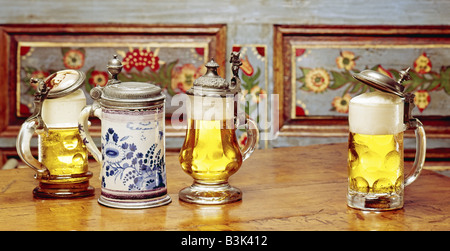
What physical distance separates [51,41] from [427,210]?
5.95 ft

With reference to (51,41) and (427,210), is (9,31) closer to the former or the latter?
(51,41)

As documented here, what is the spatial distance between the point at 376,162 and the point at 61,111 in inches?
22.1

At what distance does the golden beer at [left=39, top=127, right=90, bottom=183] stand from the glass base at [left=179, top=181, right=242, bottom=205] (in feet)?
0.67

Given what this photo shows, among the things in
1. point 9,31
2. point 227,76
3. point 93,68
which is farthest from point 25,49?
point 227,76

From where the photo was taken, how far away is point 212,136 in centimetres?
120

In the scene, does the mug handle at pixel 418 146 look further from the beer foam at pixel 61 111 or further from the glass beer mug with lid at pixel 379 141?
the beer foam at pixel 61 111

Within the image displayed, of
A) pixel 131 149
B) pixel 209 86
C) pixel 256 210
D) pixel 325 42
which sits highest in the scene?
pixel 325 42

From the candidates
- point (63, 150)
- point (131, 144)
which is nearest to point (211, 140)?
point (131, 144)

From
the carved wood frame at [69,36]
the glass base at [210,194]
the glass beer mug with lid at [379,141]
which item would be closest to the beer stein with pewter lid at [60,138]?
the glass base at [210,194]

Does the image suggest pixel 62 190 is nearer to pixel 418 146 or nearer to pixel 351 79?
pixel 418 146

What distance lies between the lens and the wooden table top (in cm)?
109

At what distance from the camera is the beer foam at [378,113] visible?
3.68ft

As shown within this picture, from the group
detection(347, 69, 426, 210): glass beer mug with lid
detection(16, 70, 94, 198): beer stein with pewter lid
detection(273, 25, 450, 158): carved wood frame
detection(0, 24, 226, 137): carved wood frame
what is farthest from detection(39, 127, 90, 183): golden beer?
detection(273, 25, 450, 158): carved wood frame

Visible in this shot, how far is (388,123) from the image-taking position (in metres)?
1.13
